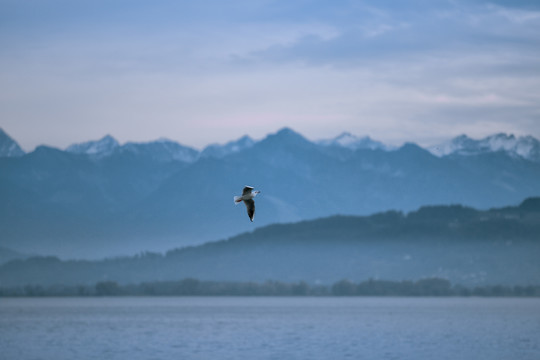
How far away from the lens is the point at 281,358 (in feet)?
298

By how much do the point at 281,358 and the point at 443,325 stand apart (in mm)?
76246

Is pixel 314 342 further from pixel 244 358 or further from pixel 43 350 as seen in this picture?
pixel 43 350

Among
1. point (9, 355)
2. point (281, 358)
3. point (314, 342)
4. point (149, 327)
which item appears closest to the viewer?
point (281, 358)

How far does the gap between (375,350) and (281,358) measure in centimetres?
1521

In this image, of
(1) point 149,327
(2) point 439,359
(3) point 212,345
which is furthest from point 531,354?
(1) point 149,327

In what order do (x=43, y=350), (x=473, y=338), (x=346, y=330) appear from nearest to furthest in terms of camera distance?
(x=43, y=350), (x=473, y=338), (x=346, y=330)

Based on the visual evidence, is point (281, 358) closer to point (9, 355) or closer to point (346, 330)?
point (9, 355)

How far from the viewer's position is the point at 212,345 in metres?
110

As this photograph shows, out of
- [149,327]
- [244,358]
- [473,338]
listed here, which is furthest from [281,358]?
[149,327]

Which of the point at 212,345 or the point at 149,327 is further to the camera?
the point at 149,327

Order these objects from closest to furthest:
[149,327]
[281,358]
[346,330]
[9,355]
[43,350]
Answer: [281,358], [9,355], [43,350], [346,330], [149,327]

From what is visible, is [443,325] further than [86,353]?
Yes

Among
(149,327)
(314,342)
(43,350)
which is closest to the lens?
(43,350)

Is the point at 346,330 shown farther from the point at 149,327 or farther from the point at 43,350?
the point at 43,350
